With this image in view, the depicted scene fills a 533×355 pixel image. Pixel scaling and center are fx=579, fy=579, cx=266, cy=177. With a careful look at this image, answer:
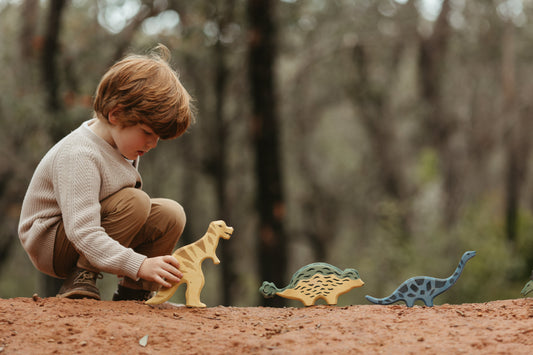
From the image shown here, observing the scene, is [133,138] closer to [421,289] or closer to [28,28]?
[421,289]

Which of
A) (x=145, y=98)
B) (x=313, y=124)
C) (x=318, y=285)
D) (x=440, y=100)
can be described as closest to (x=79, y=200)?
(x=145, y=98)

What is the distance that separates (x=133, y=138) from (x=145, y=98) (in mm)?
214

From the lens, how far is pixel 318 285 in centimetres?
291

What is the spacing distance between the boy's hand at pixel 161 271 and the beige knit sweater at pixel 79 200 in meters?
0.03

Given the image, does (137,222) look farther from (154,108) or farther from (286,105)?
(286,105)

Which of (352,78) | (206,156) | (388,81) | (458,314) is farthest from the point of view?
(388,81)

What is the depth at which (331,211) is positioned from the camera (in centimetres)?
1697

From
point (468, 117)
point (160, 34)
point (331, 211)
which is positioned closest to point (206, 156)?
point (160, 34)

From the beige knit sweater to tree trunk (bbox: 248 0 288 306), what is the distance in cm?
426

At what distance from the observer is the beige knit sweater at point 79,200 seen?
254 centimetres

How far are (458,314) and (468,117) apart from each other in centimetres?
1318

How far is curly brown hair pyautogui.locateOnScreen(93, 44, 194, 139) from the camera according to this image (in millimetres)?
2707

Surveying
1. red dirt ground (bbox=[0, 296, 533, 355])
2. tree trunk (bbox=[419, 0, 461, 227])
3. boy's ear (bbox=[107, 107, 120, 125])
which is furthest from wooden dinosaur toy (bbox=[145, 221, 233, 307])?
tree trunk (bbox=[419, 0, 461, 227])

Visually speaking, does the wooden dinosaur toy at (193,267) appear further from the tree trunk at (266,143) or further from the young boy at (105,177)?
the tree trunk at (266,143)
